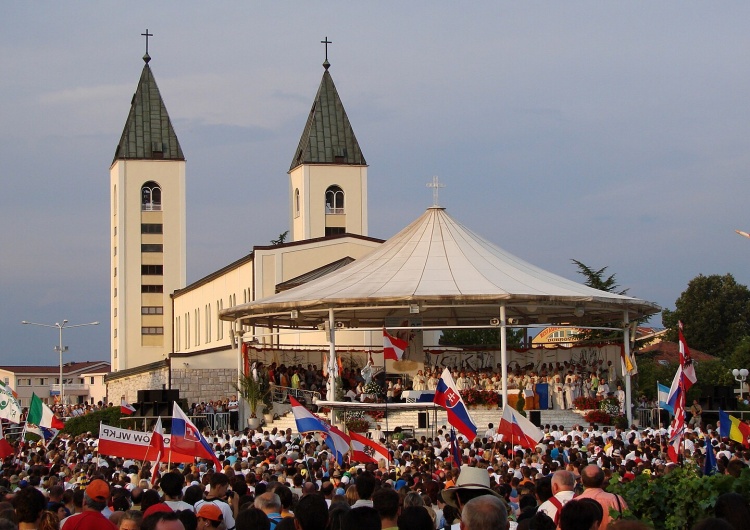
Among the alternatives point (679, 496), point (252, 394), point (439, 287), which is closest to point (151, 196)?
point (252, 394)

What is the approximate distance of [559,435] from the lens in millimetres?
28125

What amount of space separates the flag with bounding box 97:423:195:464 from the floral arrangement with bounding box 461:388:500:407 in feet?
59.7

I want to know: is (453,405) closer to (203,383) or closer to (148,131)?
(203,383)

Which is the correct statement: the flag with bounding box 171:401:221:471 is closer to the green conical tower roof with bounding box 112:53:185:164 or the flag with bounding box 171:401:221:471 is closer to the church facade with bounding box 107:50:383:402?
the church facade with bounding box 107:50:383:402

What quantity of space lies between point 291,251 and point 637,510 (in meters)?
44.7

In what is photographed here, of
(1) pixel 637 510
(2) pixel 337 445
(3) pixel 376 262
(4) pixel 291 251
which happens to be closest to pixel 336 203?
(4) pixel 291 251

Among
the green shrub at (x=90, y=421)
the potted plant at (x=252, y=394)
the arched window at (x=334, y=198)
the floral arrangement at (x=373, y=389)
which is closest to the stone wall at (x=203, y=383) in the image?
the green shrub at (x=90, y=421)

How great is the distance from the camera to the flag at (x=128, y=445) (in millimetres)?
17594

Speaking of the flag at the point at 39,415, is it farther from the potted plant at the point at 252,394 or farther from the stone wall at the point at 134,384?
the stone wall at the point at 134,384

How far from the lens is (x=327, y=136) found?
6844 cm

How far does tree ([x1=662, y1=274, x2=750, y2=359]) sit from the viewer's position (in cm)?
8675

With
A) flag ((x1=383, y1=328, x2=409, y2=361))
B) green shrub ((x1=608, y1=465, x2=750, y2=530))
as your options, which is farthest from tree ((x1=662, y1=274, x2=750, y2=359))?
green shrub ((x1=608, y1=465, x2=750, y2=530))

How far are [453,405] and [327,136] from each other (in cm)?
4943

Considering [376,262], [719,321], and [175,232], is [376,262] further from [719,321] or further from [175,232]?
[719,321]
